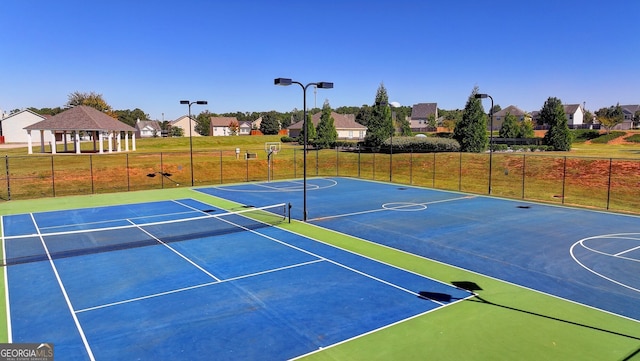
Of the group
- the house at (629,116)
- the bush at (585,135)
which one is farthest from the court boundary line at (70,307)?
the house at (629,116)

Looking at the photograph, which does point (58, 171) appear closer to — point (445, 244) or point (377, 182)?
point (377, 182)

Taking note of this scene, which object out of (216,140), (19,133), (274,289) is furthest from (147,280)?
(19,133)

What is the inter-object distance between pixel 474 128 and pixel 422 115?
86093 mm

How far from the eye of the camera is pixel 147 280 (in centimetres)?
1378

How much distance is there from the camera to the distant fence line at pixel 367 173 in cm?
3419

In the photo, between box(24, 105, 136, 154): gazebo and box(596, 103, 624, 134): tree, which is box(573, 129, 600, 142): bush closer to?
box(596, 103, 624, 134): tree

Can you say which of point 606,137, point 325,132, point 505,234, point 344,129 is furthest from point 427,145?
point 606,137

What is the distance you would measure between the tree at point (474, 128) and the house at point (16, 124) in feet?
274

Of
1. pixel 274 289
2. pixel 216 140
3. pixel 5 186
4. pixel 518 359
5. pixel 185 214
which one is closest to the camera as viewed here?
pixel 518 359

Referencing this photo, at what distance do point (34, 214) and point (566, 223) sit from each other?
2901 cm

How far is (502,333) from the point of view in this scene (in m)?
10.1

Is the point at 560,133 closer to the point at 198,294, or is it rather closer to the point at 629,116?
the point at 198,294

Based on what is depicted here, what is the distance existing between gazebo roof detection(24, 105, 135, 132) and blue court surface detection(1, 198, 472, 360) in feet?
128

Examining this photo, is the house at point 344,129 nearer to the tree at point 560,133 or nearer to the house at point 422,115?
the house at point 422,115
